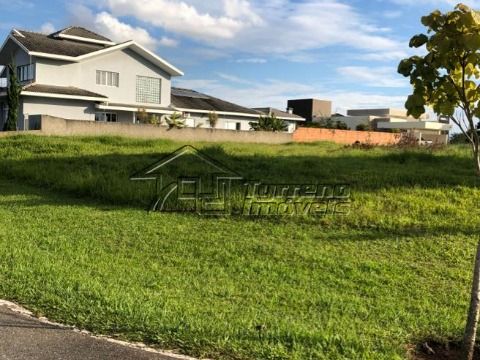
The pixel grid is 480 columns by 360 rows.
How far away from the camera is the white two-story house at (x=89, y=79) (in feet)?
96.7

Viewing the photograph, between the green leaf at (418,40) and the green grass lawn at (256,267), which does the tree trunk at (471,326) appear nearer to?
the green grass lawn at (256,267)

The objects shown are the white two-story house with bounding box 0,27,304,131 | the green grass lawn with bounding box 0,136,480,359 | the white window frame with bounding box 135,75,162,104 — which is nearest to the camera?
the green grass lawn with bounding box 0,136,480,359

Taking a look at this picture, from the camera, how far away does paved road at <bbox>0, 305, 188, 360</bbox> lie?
11.9 feet

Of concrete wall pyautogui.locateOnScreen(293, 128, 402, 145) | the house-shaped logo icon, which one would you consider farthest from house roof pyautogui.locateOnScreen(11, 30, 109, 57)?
the house-shaped logo icon

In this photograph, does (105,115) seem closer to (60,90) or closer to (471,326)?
(60,90)

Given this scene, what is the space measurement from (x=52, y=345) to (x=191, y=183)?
259 inches

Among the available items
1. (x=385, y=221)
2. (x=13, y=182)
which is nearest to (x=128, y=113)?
(x=13, y=182)

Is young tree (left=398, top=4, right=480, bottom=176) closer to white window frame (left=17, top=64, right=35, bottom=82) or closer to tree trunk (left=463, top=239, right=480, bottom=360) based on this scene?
tree trunk (left=463, top=239, right=480, bottom=360)

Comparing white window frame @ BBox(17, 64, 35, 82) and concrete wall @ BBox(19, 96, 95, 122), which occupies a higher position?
white window frame @ BBox(17, 64, 35, 82)

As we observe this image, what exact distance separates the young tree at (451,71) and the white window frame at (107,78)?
31447mm

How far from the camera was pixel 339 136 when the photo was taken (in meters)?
36.5

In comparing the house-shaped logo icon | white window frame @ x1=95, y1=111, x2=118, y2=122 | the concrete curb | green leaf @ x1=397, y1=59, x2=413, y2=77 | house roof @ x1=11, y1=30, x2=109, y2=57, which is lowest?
the concrete curb

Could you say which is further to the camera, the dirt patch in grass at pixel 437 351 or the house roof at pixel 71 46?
the house roof at pixel 71 46

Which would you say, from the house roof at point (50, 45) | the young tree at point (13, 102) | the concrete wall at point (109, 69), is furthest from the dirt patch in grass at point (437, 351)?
the concrete wall at point (109, 69)
